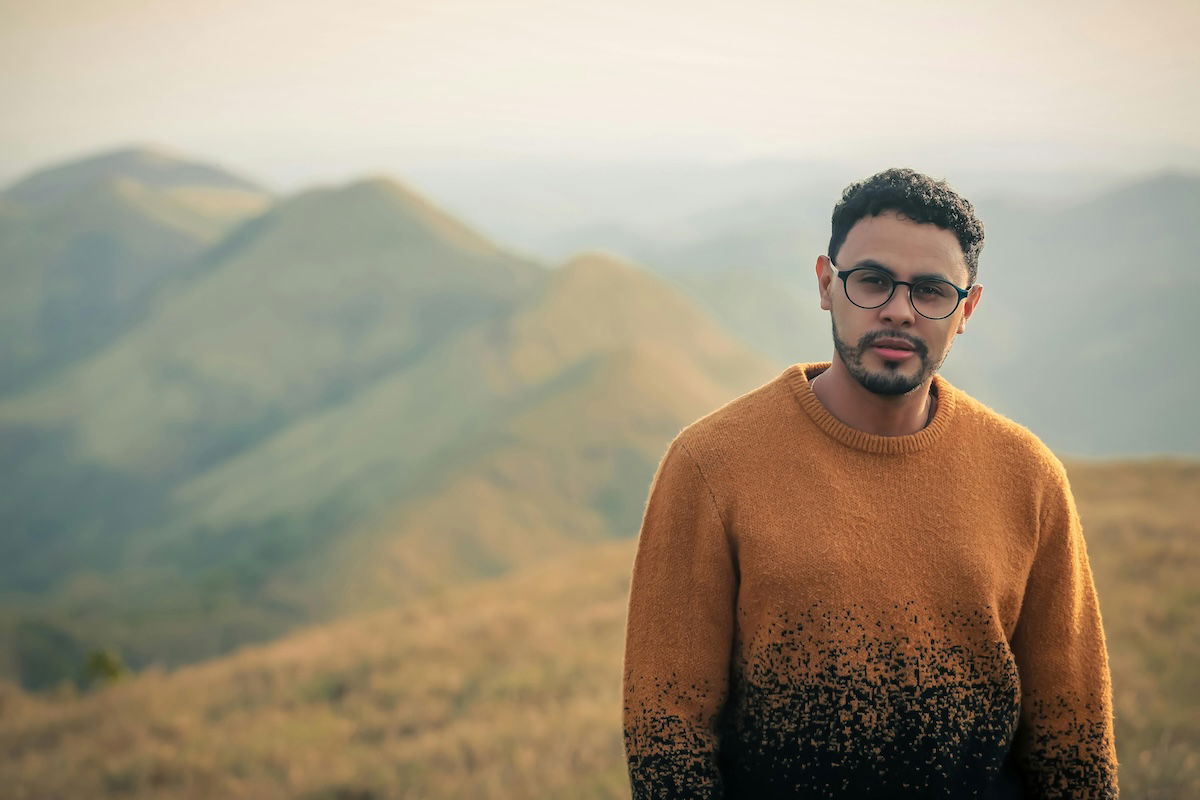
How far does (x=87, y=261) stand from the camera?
370ft

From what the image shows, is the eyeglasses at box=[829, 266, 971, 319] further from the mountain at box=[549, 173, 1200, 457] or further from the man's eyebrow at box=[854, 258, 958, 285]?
the mountain at box=[549, 173, 1200, 457]

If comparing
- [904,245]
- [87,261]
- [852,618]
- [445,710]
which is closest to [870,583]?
[852,618]

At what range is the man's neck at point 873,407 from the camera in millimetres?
2385

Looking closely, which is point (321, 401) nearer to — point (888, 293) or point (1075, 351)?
point (888, 293)

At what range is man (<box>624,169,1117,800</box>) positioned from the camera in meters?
2.28

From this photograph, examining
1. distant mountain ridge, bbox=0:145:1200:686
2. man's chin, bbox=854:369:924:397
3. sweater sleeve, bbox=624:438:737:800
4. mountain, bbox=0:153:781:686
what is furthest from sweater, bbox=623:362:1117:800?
distant mountain ridge, bbox=0:145:1200:686

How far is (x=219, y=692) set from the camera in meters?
11.0

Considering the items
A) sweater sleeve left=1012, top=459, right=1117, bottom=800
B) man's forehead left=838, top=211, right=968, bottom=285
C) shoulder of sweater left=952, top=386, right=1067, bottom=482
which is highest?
man's forehead left=838, top=211, right=968, bottom=285

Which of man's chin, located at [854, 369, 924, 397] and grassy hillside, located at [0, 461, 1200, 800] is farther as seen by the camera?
grassy hillside, located at [0, 461, 1200, 800]

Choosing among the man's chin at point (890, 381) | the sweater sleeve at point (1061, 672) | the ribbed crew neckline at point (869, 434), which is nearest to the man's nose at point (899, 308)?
the man's chin at point (890, 381)

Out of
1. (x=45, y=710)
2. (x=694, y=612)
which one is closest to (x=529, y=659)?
(x=45, y=710)

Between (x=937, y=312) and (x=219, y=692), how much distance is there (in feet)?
36.2

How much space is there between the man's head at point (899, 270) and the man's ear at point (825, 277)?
6 cm

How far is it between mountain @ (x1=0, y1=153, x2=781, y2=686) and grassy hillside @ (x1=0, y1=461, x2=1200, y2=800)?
70.8 ft
